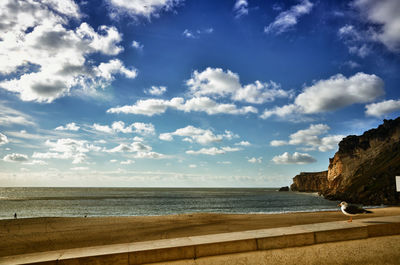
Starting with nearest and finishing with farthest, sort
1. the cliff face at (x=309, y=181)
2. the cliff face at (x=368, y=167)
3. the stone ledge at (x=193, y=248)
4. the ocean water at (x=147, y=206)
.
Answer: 1. the stone ledge at (x=193, y=248)
2. the ocean water at (x=147, y=206)
3. the cliff face at (x=368, y=167)
4. the cliff face at (x=309, y=181)

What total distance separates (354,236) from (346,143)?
99.2 meters

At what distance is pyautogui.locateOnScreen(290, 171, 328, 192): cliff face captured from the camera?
155 m

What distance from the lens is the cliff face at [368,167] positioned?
1994 inches

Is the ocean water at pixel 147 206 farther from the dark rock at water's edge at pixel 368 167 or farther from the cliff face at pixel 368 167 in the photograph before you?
the cliff face at pixel 368 167

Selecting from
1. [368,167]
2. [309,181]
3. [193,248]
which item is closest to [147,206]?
[368,167]

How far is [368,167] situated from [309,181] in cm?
10803

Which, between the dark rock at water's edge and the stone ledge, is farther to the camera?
the dark rock at water's edge

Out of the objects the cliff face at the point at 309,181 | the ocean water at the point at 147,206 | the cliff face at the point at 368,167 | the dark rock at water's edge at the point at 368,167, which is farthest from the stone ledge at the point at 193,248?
the cliff face at the point at 309,181

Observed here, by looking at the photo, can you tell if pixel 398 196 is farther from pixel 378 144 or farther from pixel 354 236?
pixel 354 236

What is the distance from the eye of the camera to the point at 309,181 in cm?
17212

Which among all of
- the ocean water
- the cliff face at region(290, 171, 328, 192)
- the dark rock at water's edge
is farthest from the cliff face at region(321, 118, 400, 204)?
the cliff face at region(290, 171, 328, 192)

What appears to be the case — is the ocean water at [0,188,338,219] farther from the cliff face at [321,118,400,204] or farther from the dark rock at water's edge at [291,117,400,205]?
the cliff face at [321,118,400,204]

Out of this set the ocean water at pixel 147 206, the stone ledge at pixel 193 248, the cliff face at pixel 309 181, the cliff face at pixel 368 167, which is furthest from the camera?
the cliff face at pixel 309 181

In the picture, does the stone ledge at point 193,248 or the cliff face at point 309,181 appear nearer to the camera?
the stone ledge at point 193,248
